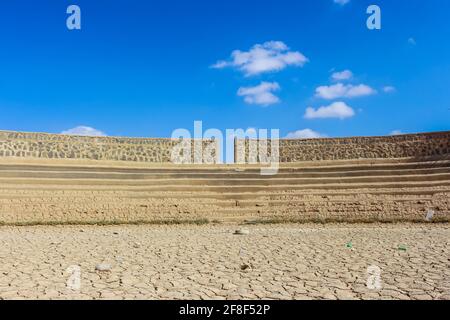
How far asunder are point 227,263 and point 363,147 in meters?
11.0

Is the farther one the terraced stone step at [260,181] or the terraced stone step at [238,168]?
the terraced stone step at [238,168]

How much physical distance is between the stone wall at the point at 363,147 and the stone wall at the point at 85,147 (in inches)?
130

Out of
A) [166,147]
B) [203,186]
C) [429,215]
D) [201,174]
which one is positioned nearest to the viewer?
[429,215]

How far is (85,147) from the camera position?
13.6m

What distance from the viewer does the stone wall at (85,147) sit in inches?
490

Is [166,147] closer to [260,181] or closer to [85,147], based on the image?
[85,147]

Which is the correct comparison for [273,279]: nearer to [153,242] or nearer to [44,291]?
[44,291]

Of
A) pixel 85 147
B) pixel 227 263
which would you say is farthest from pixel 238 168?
pixel 227 263

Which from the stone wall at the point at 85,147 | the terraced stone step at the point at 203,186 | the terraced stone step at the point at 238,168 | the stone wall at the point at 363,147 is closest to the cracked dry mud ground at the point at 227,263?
the terraced stone step at the point at 203,186

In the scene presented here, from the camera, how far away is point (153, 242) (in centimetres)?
672

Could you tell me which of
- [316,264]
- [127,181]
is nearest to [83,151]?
[127,181]

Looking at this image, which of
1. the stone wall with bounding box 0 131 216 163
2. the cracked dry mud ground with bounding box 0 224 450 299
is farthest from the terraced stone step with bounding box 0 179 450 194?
the cracked dry mud ground with bounding box 0 224 450 299

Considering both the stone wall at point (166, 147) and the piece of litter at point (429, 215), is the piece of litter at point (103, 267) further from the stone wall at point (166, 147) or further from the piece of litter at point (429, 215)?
the stone wall at point (166, 147)
